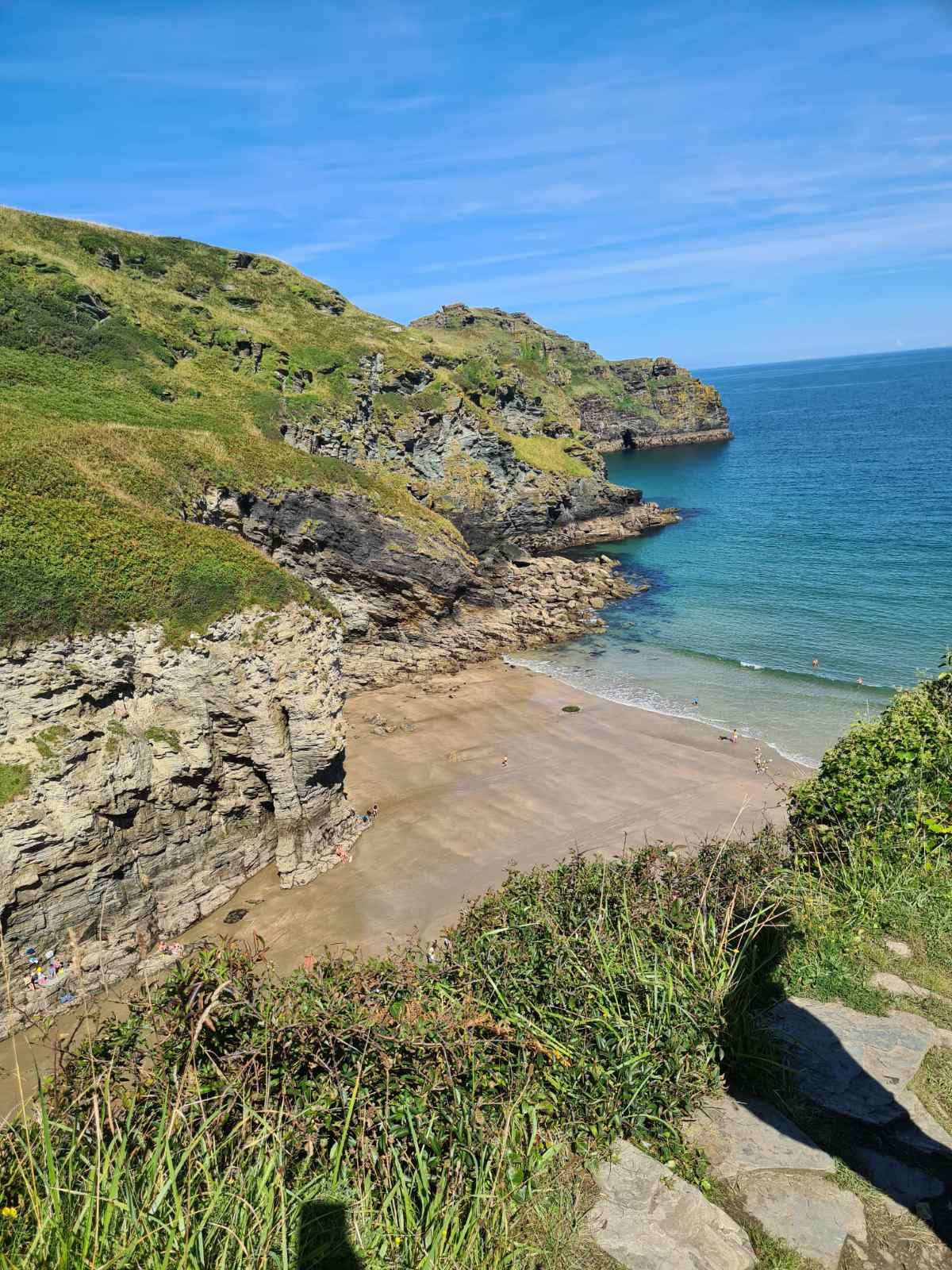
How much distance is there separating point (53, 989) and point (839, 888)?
16178 mm

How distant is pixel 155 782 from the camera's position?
58.3ft

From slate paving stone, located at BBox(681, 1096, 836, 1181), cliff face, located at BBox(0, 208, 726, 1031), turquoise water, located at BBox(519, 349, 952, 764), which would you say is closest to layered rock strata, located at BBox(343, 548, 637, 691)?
cliff face, located at BBox(0, 208, 726, 1031)

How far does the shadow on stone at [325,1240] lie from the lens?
4.67 m

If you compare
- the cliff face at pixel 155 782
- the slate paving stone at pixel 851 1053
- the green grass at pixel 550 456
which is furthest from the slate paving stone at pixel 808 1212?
the green grass at pixel 550 456

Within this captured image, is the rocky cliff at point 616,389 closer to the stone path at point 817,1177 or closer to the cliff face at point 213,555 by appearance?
the cliff face at point 213,555

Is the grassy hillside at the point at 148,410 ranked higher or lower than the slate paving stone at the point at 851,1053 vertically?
higher

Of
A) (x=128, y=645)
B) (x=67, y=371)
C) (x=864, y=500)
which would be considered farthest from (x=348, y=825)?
(x=864, y=500)

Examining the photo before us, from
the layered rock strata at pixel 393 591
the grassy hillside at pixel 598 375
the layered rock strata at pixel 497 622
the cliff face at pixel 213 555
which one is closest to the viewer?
the cliff face at pixel 213 555

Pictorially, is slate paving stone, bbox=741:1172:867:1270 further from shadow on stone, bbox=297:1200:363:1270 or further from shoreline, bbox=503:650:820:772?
shoreline, bbox=503:650:820:772

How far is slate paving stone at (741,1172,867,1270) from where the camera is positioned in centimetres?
525

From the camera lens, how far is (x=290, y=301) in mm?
59031

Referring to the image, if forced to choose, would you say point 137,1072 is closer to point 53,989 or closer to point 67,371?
point 53,989

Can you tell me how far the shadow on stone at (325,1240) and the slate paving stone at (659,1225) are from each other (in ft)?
6.02

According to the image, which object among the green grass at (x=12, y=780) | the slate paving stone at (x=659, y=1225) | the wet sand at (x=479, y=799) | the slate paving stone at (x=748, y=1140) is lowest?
the wet sand at (x=479, y=799)
